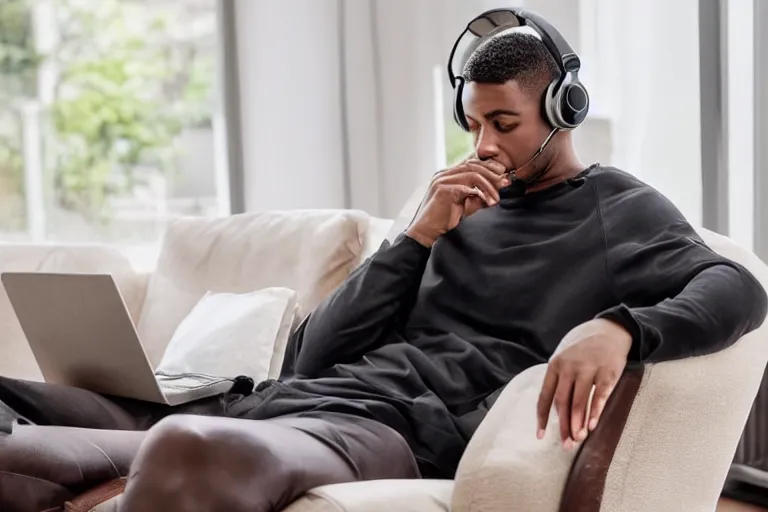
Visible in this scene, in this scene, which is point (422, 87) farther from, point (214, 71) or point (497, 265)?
point (497, 265)

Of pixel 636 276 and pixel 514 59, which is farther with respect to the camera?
pixel 514 59

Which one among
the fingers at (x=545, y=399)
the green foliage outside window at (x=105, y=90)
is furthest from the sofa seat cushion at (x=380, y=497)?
the green foliage outside window at (x=105, y=90)

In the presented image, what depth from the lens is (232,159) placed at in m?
3.56

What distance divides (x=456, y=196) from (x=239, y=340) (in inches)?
29.9

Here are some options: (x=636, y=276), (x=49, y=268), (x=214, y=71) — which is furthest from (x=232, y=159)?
(x=636, y=276)

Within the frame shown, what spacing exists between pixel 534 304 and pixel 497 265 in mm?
104

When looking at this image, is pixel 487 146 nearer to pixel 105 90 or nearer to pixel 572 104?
pixel 572 104

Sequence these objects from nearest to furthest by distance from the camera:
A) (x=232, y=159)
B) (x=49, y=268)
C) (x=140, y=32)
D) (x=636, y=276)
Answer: (x=636, y=276)
(x=49, y=268)
(x=232, y=159)
(x=140, y=32)

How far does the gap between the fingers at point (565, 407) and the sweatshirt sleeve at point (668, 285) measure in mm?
95

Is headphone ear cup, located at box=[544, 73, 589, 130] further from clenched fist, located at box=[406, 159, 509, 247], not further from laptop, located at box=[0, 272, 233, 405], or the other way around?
laptop, located at box=[0, 272, 233, 405]

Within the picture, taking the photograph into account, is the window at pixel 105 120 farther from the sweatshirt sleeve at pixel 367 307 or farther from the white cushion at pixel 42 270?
the sweatshirt sleeve at pixel 367 307

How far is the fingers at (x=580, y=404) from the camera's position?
1.11 m

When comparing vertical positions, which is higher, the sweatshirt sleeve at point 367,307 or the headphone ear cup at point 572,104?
the headphone ear cup at point 572,104

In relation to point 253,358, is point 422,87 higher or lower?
higher
